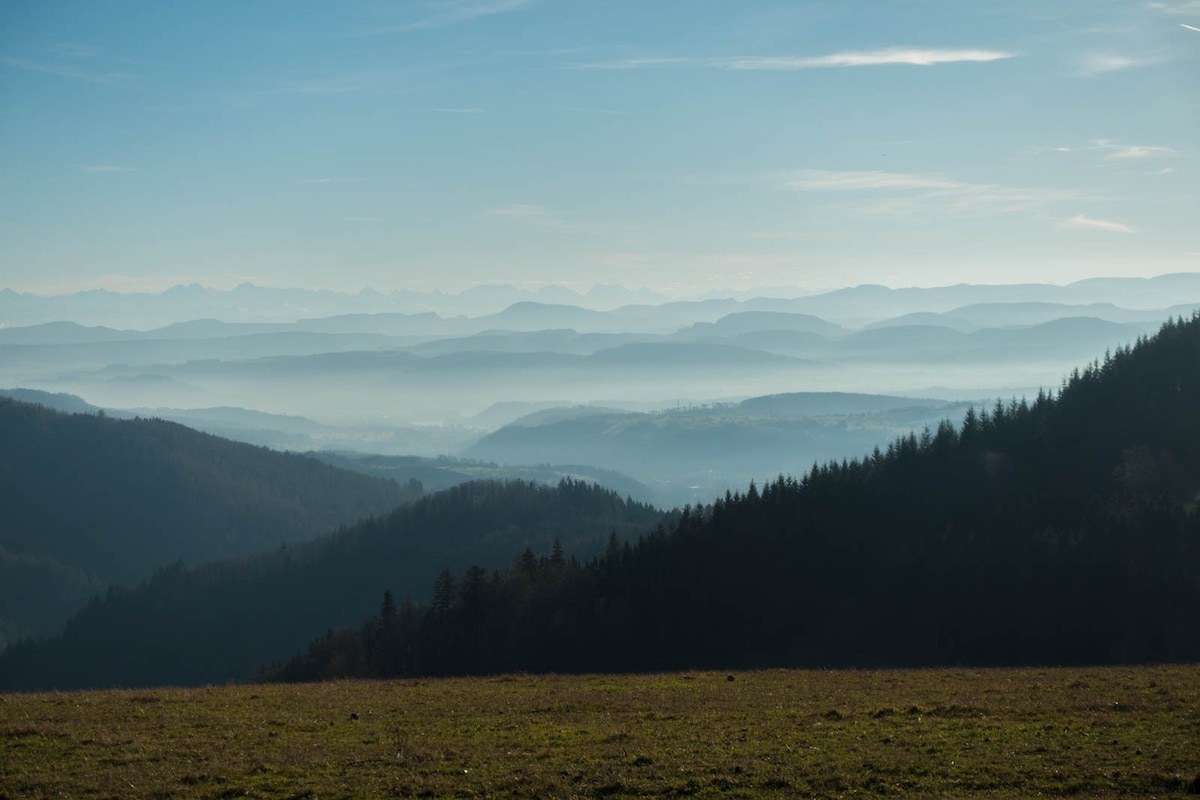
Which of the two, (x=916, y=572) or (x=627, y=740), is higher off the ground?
(x=627, y=740)

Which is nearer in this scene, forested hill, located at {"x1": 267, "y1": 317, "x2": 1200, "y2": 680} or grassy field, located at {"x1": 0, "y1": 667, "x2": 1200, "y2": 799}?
grassy field, located at {"x1": 0, "y1": 667, "x2": 1200, "y2": 799}

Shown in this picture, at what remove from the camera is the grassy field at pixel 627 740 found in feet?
63.8

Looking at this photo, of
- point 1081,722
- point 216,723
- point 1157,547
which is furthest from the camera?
point 1157,547

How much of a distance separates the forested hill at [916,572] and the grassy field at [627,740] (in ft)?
138

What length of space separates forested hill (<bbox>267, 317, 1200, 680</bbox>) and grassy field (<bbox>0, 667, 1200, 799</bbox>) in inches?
A: 1653

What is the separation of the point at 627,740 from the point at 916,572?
6532cm

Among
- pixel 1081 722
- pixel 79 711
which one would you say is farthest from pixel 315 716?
pixel 1081 722

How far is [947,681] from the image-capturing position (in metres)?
33.4

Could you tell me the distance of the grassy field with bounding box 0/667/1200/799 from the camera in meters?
19.5

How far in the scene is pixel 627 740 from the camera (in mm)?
23797

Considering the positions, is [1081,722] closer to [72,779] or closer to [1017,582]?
[72,779]

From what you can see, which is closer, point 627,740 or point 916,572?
point 627,740

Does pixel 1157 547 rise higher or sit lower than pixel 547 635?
higher

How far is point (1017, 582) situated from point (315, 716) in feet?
206
